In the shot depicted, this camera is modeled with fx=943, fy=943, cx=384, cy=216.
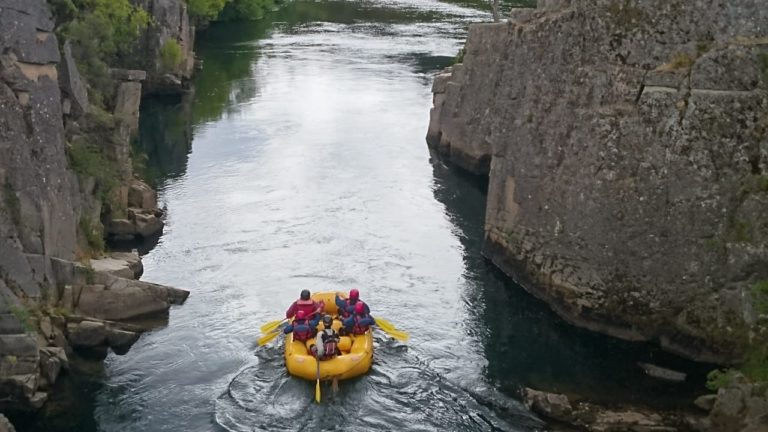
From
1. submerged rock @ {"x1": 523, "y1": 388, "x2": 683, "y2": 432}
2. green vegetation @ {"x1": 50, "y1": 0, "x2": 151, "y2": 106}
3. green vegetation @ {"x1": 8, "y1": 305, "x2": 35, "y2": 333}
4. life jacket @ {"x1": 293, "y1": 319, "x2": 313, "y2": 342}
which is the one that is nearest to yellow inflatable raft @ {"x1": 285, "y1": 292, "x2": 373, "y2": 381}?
life jacket @ {"x1": 293, "y1": 319, "x2": 313, "y2": 342}

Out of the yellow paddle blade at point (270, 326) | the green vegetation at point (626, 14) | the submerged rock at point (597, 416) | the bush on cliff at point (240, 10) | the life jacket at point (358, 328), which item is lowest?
the yellow paddle blade at point (270, 326)

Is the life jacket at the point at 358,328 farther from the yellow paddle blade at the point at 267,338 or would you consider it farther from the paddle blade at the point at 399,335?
the yellow paddle blade at the point at 267,338

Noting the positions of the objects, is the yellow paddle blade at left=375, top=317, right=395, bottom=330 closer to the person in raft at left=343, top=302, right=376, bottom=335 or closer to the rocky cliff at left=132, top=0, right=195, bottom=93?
the person in raft at left=343, top=302, right=376, bottom=335

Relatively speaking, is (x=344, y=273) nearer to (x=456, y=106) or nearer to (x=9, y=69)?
(x=9, y=69)

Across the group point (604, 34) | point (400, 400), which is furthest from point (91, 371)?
point (604, 34)

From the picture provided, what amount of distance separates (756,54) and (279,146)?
85.9ft

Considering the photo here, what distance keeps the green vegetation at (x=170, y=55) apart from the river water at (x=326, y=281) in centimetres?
220

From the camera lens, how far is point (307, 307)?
81.4 feet

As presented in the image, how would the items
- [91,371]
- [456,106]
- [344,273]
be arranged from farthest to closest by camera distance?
[456,106], [344,273], [91,371]

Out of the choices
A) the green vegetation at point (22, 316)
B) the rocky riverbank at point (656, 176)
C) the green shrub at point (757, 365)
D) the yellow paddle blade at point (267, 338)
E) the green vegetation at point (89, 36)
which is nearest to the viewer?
the green shrub at point (757, 365)

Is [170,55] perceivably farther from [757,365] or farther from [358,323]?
[757,365]

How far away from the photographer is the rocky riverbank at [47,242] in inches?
814

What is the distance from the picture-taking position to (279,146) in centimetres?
4491

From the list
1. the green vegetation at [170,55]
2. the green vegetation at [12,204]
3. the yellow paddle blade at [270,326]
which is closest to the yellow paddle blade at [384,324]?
the yellow paddle blade at [270,326]
